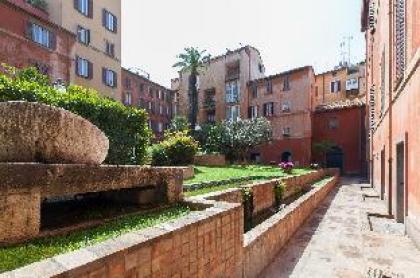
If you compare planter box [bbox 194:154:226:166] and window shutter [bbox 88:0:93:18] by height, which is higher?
window shutter [bbox 88:0:93:18]

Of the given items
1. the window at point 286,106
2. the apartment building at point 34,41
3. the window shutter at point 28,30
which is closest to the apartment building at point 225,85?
the window at point 286,106

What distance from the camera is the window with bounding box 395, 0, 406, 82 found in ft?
33.6

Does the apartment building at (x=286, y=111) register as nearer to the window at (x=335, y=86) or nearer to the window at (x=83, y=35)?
the window at (x=335, y=86)

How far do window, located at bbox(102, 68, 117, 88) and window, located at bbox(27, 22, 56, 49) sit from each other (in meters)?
6.13

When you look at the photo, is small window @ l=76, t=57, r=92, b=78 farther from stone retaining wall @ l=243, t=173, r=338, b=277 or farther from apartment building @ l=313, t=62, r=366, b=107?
apartment building @ l=313, t=62, r=366, b=107

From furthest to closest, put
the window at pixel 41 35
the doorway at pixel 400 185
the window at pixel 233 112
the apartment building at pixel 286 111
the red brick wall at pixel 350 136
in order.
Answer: the window at pixel 233 112 → the apartment building at pixel 286 111 → the red brick wall at pixel 350 136 → the window at pixel 41 35 → the doorway at pixel 400 185

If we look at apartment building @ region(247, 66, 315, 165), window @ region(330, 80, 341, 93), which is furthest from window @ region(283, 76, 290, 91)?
window @ region(330, 80, 341, 93)

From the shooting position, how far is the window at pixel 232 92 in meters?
42.9

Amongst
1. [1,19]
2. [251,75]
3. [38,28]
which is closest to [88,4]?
[38,28]

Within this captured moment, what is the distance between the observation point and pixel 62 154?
11.7ft

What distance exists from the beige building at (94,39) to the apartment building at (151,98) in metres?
11.3

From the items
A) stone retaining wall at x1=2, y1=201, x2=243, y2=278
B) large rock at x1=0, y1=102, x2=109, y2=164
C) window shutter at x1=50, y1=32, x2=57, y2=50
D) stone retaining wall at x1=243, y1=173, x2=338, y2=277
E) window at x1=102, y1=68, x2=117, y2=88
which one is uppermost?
window shutter at x1=50, y1=32, x2=57, y2=50

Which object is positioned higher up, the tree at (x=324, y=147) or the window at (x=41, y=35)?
the window at (x=41, y=35)

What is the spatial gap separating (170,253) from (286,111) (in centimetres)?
3694
